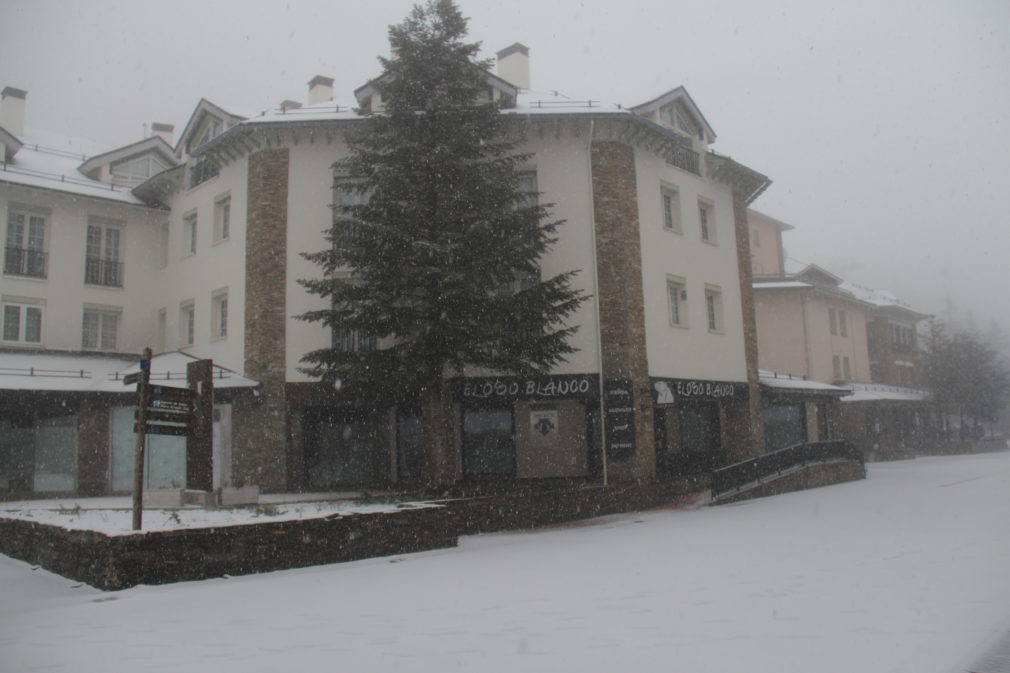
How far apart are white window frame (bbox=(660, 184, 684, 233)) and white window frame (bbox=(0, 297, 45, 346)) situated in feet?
60.9

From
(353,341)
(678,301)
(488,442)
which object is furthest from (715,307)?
(353,341)

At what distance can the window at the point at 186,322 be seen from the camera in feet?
78.0

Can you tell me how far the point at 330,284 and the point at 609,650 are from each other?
39.5 feet

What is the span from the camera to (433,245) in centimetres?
1569

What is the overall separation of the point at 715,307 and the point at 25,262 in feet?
67.8

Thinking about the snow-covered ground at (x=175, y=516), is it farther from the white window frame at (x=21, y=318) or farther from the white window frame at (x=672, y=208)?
the white window frame at (x=672, y=208)

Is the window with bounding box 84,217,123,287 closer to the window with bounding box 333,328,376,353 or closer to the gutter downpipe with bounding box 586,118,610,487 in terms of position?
the window with bounding box 333,328,376,353

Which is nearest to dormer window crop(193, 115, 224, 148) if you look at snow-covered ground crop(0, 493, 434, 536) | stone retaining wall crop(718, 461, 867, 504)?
snow-covered ground crop(0, 493, 434, 536)

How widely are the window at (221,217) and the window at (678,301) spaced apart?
42.0 ft

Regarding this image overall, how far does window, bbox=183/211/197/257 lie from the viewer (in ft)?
79.8

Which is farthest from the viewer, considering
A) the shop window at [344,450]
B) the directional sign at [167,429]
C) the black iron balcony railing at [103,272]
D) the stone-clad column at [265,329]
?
the black iron balcony railing at [103,272]

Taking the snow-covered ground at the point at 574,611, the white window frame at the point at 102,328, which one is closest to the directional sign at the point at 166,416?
the snow-covered ground at the point at 574,611

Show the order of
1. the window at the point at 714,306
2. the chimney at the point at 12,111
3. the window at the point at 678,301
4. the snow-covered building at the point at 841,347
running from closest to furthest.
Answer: the window at the point at 678,301 → the window at the point at 714,306 → the chimney at the point at 12,111 → the snow-covered building at the point at 841,347

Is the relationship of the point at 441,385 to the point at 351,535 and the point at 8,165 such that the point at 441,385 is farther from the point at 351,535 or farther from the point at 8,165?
the point at 8,165
